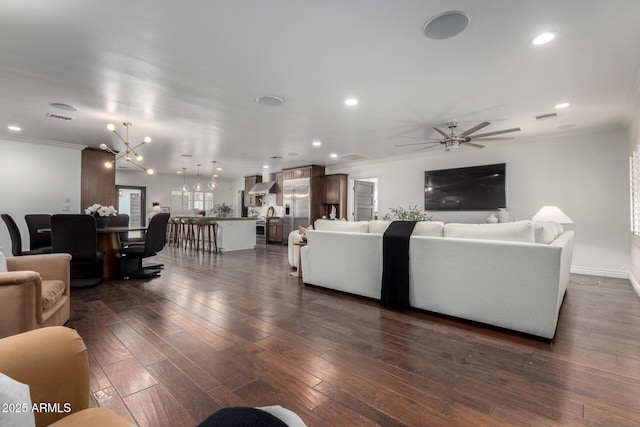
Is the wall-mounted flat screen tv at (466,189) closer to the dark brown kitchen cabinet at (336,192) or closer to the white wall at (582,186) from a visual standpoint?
the white wall at (582,186)

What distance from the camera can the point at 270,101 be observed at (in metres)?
3.73

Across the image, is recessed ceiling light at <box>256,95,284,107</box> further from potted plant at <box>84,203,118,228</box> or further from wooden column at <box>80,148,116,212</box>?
wooden column at <box>80,148,116,212</box>

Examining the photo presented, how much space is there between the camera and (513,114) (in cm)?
416

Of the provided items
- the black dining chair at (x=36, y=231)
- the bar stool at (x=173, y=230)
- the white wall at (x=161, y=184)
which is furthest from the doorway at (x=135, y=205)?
the black dining chair at (x=36, y=231)

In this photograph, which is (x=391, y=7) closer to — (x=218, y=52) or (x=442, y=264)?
(x=218, y=52)

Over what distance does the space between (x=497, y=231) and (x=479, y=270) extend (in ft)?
1.39

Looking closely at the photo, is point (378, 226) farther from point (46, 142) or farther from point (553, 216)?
point (46, 142)

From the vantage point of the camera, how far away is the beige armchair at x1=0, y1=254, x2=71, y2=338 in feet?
5.56

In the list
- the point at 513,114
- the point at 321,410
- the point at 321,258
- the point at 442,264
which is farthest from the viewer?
the point at 513,114

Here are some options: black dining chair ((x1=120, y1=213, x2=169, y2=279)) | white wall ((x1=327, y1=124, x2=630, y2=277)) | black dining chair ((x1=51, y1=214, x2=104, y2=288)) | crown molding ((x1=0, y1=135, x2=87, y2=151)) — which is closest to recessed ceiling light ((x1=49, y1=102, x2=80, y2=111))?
black dining chair ((x1=51, y1=214, x2=104, y2=288))

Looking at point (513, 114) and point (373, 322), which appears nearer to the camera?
point (373, 322)

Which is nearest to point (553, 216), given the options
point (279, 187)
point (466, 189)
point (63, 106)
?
point (466, 189)

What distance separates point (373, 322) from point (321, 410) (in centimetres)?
131

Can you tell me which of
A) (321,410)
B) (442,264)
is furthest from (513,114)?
(321,410)
